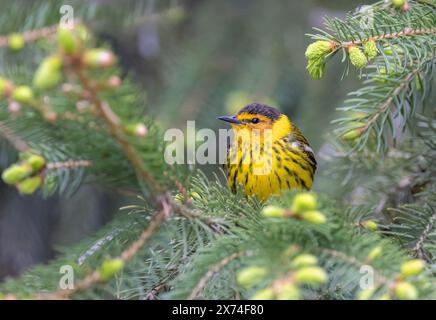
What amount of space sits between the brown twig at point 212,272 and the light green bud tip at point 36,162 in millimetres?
560

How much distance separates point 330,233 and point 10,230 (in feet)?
10.3

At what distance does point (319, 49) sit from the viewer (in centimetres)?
209

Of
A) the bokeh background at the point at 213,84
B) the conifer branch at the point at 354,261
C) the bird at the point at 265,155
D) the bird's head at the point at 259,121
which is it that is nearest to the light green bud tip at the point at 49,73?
the conifer branch at the point at 354,261

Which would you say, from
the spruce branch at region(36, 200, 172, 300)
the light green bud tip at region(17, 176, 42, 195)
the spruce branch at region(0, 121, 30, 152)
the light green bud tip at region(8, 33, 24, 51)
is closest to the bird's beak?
the light green bud tip at region(8, 33, 24, 51)

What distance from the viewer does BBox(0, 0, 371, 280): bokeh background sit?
418 centimetres

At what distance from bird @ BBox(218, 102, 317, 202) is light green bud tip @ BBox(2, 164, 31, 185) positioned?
170 cm

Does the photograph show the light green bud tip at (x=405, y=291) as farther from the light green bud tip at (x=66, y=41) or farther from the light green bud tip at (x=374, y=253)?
the light green bud tip at (x=66, y=41)

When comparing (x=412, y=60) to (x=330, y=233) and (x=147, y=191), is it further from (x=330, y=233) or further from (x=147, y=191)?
(x=147, y=191)

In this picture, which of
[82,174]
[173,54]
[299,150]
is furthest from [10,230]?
[82,174]

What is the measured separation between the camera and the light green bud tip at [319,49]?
2082 millimetres

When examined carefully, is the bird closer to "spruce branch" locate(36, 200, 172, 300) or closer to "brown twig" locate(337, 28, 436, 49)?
"brown twig" locate(337, 28, 436, 49)

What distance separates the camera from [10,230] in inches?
165

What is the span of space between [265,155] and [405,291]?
2.12 meters

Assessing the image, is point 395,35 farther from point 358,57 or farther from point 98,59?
point 98,59
